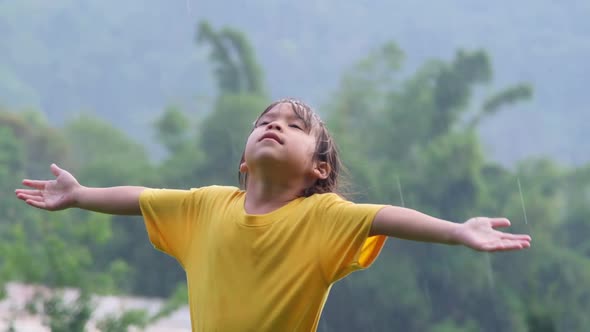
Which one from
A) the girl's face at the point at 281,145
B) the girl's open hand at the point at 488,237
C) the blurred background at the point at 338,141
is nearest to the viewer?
the girl's open hand at the point at 488,237

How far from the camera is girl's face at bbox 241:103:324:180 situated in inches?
82.0

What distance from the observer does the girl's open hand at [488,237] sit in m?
1.72

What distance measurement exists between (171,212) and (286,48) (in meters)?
21.9

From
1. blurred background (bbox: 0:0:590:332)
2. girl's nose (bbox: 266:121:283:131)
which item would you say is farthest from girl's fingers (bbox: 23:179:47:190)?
blurred background (bbox: 0:0:590:332)

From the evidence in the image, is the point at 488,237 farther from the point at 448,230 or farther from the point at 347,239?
the point at 347,239

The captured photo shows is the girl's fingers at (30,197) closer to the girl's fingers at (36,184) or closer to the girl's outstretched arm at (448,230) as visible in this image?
the girl's fingers at (36,184)

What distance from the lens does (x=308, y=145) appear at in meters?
2.15

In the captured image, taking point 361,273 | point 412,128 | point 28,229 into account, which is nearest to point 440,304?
point 361,273

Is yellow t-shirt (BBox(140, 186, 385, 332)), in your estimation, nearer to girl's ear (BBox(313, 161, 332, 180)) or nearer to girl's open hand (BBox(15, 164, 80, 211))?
girl's ear (BBox(313, 161, 332, 180))

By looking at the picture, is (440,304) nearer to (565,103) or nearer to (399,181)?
(399,181)

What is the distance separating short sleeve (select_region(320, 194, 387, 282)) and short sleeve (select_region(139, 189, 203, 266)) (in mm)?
341

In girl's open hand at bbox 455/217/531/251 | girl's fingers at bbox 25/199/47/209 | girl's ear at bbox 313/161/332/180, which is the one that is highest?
girl's ear at bbox 313/161/332/180

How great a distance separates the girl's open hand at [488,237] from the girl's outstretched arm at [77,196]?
80cm

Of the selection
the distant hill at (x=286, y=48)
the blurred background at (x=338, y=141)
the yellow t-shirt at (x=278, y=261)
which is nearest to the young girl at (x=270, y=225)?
the yellow t-shirt at (x=278, y=261)
